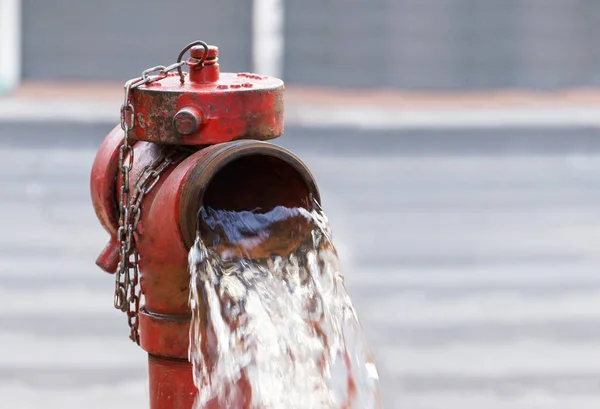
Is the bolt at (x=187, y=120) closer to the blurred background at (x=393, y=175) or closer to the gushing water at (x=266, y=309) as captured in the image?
the gushing water at (x=266, y=309)

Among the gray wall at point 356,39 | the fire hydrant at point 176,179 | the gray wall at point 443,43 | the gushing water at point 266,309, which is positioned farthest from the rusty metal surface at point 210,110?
the gray wall at point 443,43

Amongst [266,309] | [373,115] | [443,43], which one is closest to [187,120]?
[266,309]

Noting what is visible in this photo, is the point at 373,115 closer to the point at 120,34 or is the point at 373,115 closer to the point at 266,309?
the point at 120,34

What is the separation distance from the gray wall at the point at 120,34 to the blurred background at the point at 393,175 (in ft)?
0.09

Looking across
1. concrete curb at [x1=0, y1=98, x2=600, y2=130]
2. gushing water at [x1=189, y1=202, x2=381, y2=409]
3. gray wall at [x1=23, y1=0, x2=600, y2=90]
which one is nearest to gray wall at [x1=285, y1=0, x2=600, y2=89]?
gray wall at [x1=23, y1=0, x2=600, y2=90]

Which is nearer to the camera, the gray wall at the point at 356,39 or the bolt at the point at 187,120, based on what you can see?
the bolt at the point at 187,120

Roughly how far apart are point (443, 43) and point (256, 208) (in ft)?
46.2

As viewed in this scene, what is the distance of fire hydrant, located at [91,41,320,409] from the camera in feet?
6.27

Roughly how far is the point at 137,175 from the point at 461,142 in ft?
31.9

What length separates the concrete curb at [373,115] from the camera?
1208cm

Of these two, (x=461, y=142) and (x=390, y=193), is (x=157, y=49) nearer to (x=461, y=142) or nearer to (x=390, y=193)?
(x=461, y=142)

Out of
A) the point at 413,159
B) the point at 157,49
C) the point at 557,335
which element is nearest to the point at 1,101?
the point at 157,49

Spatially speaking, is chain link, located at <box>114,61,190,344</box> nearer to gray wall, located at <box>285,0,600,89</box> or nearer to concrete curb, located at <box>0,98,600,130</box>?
concrete curb, located at <box>0,98,600,130</box>

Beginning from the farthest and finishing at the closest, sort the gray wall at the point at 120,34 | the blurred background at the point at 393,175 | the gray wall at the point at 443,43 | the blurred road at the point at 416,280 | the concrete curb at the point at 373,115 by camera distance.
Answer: the gray wall at the point at 443,43, the gray wall at the point at 120,34, the concrete curb at the point at 373,115, the blurred background at the point at 393,175, the blurred road at the point at 416,280
